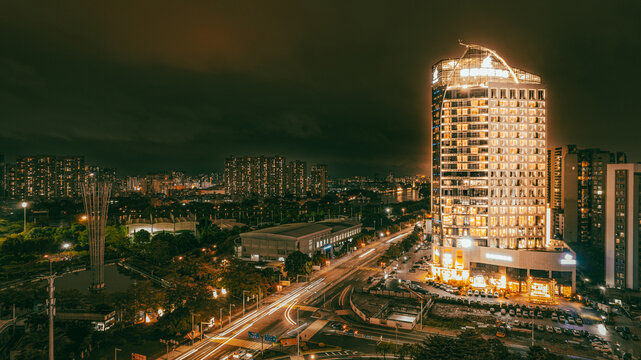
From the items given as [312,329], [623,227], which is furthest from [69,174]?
[623,227]

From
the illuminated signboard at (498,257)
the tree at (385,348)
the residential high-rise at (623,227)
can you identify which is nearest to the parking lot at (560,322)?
the illuminated signboard at (498,257)

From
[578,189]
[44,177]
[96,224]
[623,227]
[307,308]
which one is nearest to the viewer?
[307,308]

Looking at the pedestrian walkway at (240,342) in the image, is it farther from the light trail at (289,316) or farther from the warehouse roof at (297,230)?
the warehouse roof at (297,230)

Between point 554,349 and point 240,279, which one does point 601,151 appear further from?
point 240,279

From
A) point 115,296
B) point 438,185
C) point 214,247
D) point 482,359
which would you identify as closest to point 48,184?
point 214,247

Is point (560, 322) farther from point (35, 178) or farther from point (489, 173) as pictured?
point (35, 178)

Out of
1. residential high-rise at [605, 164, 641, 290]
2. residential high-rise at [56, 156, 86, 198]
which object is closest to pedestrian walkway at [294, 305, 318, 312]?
residential high-rise at [605, 164, 641, 290]
